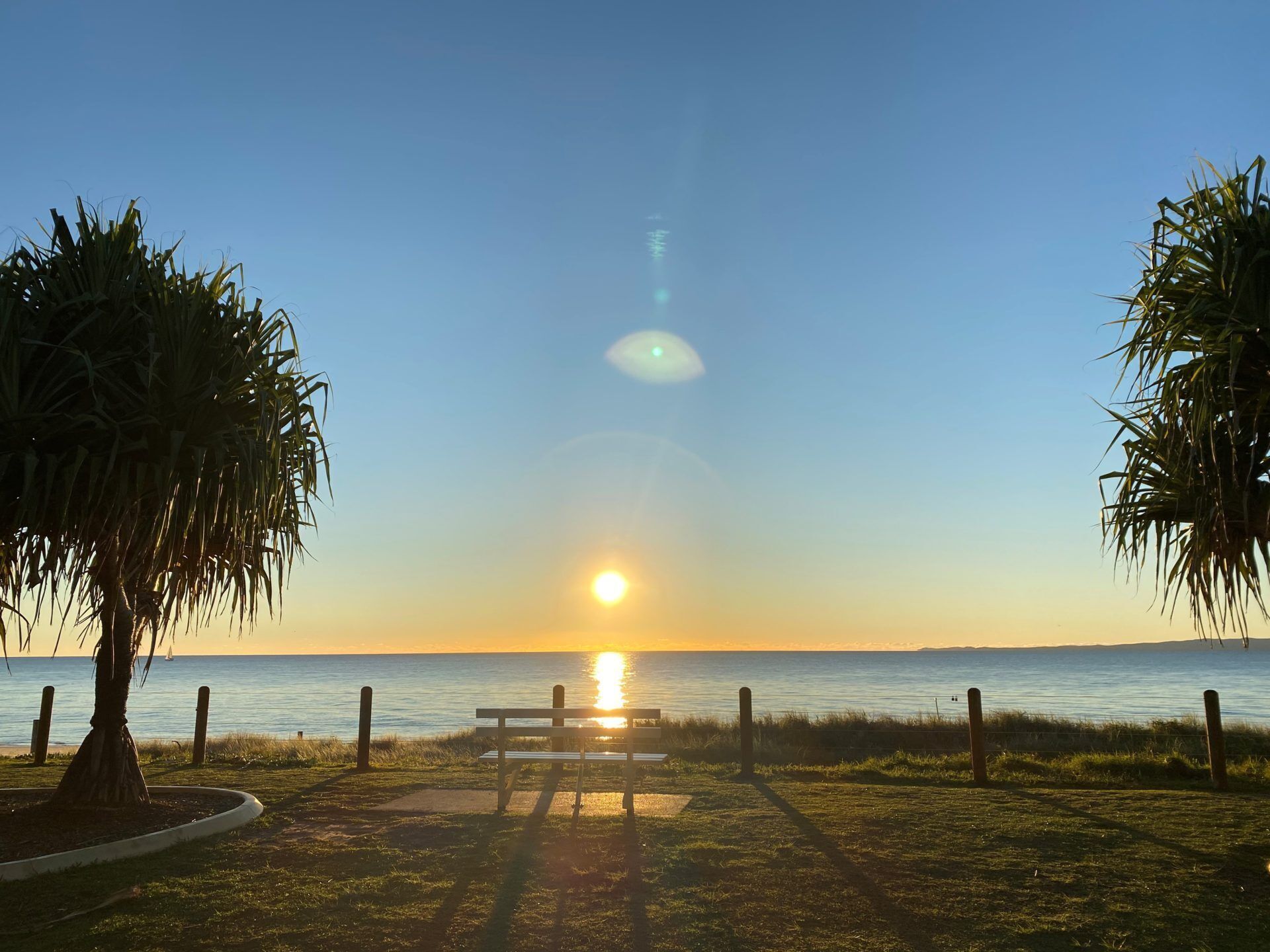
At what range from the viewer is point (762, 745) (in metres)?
18.0

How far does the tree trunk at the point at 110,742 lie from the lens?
27.0 feet

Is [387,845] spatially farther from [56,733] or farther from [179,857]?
[56,733]

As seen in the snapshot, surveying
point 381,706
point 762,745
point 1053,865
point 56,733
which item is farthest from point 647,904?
point 381,706

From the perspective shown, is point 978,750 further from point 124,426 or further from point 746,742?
point 124,426

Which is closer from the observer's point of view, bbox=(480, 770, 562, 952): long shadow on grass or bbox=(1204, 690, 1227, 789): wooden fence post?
bbox=(480, 770, 562, 952): long shadow on grass

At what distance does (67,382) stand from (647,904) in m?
5.94

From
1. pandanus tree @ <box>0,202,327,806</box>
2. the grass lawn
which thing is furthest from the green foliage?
the grass lawn

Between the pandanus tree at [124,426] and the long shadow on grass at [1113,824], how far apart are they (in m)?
7.80

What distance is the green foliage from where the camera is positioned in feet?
22.3

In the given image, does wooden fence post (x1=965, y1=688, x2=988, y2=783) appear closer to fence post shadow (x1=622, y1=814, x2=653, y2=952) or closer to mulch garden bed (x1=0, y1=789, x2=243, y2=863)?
fence post shadow (x1=622, y1=814, x2=653, y2=952)

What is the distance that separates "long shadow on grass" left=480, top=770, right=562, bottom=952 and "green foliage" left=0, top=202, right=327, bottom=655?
3.51 m

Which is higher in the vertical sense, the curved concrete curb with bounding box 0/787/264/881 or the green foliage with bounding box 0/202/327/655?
the green foliage with bounding box 0/202/327/655

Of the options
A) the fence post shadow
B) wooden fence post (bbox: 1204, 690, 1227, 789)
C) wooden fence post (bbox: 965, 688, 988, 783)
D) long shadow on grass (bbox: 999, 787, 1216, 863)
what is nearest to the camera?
the fence post shadow

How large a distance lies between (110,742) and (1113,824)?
9444 millimetres
